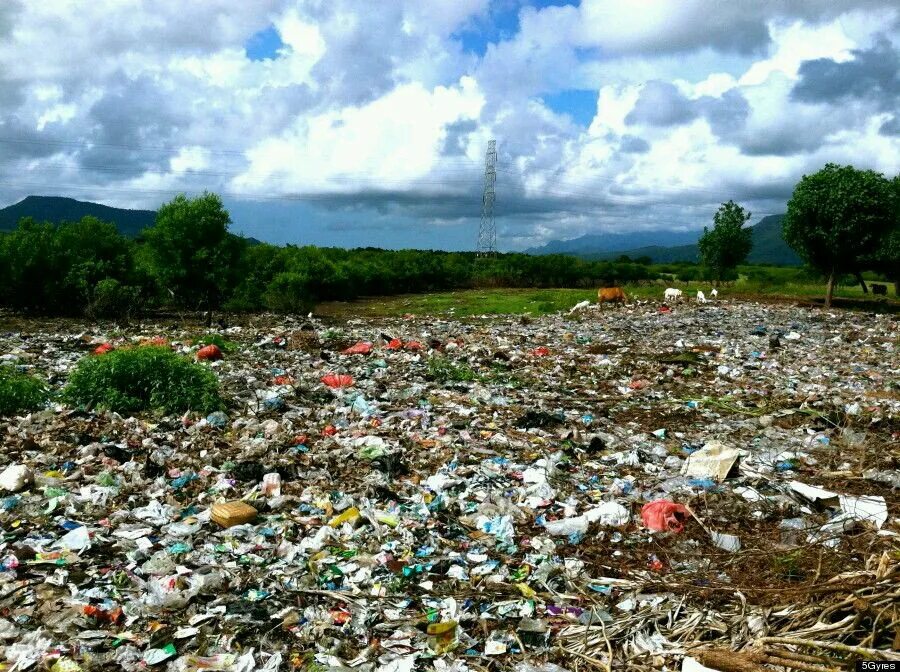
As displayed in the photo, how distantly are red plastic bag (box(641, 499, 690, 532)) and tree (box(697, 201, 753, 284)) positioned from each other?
28854 mm

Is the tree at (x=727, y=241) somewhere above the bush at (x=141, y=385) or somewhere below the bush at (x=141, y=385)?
above

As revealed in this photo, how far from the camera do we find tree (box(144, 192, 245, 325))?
1582 centimetres

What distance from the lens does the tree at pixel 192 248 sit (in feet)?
51.9

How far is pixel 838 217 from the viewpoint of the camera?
20234 mm

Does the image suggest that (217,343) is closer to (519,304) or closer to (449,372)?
(449,372)

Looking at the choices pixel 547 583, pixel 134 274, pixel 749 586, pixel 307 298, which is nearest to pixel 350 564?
pixel 547 583

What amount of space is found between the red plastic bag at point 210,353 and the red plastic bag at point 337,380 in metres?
2.02

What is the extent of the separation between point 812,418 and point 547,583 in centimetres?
436

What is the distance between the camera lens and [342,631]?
3188 mm

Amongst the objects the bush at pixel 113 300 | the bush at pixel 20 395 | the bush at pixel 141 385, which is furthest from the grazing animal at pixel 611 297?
the bush at pixel 20 395

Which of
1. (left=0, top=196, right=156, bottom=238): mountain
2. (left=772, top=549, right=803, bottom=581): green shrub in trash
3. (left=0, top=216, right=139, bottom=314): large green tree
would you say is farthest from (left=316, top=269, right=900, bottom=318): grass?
(left=0, top=196, right=156, bottom=238): mountain

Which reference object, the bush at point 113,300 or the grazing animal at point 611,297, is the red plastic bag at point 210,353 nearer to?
the bush at point 113,300

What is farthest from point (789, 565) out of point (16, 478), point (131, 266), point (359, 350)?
point (131, 266)

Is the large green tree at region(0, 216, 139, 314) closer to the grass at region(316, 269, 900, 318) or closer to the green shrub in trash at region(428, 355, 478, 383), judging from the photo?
the grass at region(316, 269, 900, 318)
